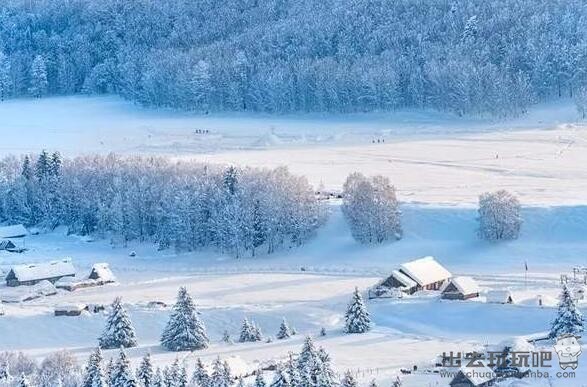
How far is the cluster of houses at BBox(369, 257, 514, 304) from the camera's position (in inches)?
1970

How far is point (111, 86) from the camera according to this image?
166375 mm

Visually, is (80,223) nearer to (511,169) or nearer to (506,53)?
(511,169)

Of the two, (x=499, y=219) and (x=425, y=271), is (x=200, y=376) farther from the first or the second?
(x=499, y=219)

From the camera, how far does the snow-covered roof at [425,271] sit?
5425 centimetres

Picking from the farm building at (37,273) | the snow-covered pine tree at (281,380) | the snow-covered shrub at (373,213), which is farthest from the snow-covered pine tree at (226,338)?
the snow-covered shrub at (373,213)

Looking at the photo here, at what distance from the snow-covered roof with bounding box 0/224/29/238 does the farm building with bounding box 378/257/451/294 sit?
3185 cm

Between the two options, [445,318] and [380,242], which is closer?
[445,318]

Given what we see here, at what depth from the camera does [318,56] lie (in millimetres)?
146125

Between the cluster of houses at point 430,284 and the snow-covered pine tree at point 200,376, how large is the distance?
1719 centimetres

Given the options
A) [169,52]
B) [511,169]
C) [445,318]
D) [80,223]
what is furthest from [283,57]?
[445,318]

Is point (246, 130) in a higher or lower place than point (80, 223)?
higher

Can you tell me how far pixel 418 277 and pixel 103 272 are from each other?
725 inches

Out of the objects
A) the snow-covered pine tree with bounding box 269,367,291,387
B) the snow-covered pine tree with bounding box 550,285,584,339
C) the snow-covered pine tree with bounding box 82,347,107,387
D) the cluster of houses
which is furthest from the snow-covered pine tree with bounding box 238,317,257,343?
the snow-covered pine tree with bounding box 550,285,584,339

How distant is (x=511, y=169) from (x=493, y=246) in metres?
25.1
